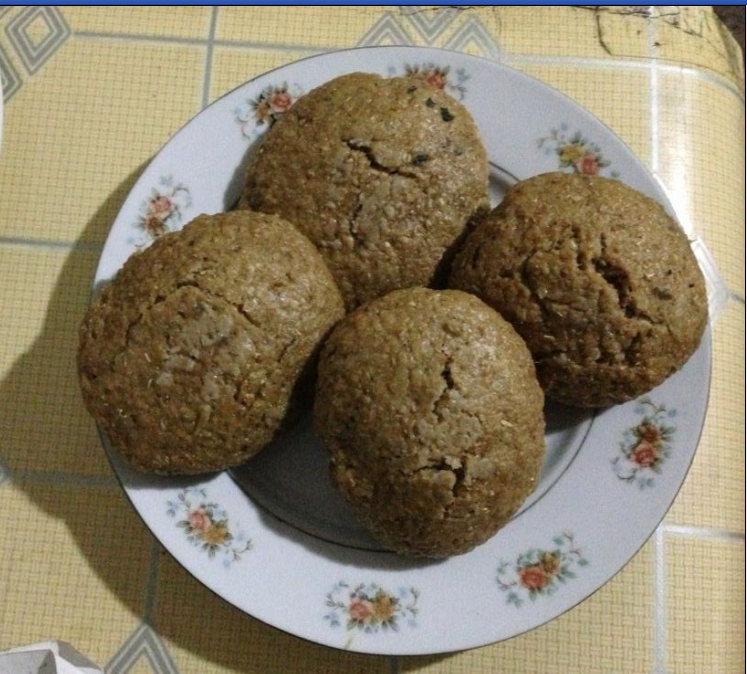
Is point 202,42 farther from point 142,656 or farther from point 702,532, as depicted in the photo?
point 702,532

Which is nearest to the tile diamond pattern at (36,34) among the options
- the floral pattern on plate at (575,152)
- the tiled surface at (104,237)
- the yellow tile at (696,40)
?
the tiled surface at (104,237)

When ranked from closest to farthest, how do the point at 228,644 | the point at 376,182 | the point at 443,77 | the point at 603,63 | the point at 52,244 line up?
the point at 376,182, the point at 228,644, the point at 443,77, the point at 52,244, the point at 603,63

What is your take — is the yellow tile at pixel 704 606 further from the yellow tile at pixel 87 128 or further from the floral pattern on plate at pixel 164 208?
the yellow tile at pixel 87 128

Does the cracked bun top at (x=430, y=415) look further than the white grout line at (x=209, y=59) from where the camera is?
No

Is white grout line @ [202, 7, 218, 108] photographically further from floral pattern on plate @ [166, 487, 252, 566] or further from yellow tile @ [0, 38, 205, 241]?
floral pattern on plate @ [166, 487, 252, 566]

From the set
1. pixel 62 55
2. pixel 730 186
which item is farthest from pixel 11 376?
pixel 730 186

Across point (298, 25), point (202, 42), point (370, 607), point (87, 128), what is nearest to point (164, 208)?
point (87, 128)
